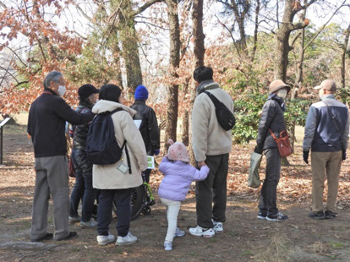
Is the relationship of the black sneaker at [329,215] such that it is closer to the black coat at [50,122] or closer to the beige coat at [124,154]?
the beige coat at [124,154]

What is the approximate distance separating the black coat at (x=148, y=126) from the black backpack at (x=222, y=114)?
4.43 feet

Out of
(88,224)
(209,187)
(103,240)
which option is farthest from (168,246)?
(88,224)

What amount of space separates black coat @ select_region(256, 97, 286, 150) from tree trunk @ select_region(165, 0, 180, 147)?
7016 mm

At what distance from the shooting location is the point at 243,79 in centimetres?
1750

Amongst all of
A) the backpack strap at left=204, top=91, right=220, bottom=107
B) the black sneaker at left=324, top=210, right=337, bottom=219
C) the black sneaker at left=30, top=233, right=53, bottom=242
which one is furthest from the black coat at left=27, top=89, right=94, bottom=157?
the black sneaker at left=324, top=210, right=337, bottom=219

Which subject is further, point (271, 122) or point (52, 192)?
point (271, 122)

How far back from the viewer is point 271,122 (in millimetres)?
5582

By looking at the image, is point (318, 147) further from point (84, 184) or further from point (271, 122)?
point (84, 184)

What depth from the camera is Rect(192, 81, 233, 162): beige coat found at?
4.79 m

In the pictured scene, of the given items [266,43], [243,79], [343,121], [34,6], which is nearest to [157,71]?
[243,79]

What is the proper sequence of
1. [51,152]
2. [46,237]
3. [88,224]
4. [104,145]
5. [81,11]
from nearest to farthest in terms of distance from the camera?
[104,145] < [51,152] < [46,237] < [88,224] < [81,11]

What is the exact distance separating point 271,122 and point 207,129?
4.04 feet

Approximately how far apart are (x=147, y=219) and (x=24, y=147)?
14.2 metres

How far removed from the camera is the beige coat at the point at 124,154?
436cm
